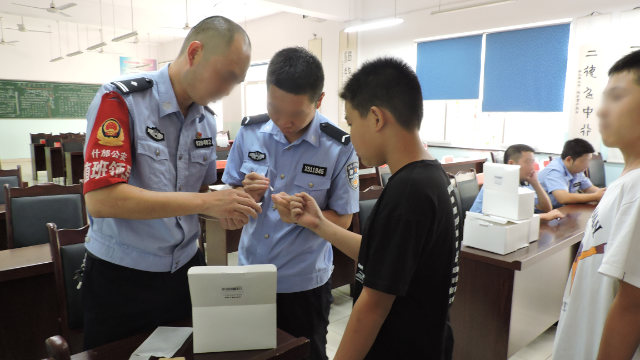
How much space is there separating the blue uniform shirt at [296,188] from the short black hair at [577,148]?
2.75 metres

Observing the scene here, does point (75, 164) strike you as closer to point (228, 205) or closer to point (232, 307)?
point (228, 205)

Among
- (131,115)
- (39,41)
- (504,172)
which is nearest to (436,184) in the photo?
(131,115)

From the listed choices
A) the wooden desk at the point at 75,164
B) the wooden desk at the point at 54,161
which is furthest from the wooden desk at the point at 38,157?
the wooden desk at the point at 75,164

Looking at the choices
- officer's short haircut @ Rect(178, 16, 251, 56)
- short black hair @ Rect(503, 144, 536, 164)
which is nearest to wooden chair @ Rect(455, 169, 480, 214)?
short black hair @ Rect(503, 144, 536, 164)

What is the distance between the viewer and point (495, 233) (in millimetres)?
2082

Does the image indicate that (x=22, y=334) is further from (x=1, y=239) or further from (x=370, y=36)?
(x=370, y=36)

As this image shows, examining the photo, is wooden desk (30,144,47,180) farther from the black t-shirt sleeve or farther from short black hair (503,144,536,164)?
the black t-shirt sleeve

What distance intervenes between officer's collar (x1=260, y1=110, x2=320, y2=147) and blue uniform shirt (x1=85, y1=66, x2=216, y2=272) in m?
0.27

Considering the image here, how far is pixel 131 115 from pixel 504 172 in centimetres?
178

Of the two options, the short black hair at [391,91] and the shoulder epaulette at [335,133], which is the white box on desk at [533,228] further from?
the short black hair at [391,91]

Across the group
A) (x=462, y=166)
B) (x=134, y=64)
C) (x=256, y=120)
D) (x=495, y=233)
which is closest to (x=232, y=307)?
(x=256, y=120)

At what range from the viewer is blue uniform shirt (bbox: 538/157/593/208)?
3381 millimetres

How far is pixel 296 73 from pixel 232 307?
2.35ft

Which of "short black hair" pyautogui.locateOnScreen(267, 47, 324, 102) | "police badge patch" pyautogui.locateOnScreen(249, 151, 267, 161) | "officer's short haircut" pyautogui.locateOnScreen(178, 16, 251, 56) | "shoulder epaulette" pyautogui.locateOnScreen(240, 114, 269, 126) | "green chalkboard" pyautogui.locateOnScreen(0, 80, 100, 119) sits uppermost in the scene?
"green chalkboard" pyautogui.locateOnScreen(0, 80, 100, 119)
